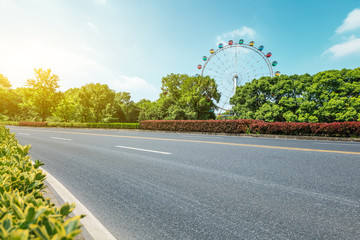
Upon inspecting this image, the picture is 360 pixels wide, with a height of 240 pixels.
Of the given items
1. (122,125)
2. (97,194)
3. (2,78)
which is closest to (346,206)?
(97,194)

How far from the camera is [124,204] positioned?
276 centimetres

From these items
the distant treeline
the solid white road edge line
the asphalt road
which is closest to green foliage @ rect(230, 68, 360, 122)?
the distant treeline

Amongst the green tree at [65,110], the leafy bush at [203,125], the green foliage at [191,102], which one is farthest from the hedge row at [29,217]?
the green tree at [65,110]

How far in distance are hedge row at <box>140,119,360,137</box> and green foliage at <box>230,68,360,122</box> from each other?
23.7 ft

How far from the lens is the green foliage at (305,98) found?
19047mm

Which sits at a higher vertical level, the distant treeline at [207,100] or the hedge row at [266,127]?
the distant treeline at [207,100]

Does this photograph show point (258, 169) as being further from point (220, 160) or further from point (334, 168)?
point (334, 168)

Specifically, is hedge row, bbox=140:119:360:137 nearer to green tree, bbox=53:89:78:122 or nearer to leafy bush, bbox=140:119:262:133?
leafy bush, bbox=140:119:262:133

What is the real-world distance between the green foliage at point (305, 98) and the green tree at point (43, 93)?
43043 millimetres

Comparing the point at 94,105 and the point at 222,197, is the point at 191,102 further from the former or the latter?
the point at 222,197

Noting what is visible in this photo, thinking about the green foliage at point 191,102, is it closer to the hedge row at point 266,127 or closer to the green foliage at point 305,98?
the green foliage at point 305,98

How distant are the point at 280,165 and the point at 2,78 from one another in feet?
295

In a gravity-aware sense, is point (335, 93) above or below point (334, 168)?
above

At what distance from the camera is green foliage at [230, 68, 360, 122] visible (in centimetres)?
1905
